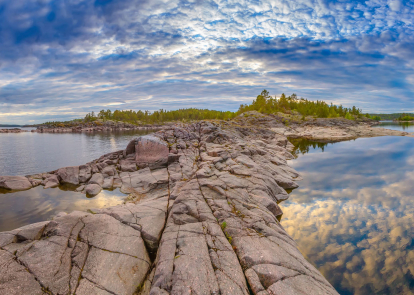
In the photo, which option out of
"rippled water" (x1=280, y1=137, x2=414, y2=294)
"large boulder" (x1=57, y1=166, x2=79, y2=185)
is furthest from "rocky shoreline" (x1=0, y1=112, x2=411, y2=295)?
"large boulder" (x1=57, y1=166, x2=79, y2=185)

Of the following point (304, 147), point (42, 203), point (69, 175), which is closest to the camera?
point (42, 203)

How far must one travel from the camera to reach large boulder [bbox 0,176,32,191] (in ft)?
85.2

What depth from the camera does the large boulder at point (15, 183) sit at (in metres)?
26.0

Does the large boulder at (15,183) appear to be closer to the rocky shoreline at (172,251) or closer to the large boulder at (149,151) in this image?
the large boulder at (149,151)

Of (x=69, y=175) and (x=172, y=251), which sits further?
(x=69, y=175)

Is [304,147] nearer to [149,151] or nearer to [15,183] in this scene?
[149,151]

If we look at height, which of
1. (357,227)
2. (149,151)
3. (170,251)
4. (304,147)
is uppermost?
(149,151)

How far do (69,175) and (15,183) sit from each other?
6.05 meters

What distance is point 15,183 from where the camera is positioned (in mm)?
26531

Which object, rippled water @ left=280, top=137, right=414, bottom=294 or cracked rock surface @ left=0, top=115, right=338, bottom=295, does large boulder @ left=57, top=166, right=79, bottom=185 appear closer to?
cracked rock surface @ left=0, top=115, right=338, bottom=295

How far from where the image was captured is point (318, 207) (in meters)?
20.7

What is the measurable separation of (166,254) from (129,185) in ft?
60.3

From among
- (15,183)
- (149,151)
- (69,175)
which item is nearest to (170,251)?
(149,151)

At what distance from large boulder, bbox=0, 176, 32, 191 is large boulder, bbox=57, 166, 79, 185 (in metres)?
3.65
